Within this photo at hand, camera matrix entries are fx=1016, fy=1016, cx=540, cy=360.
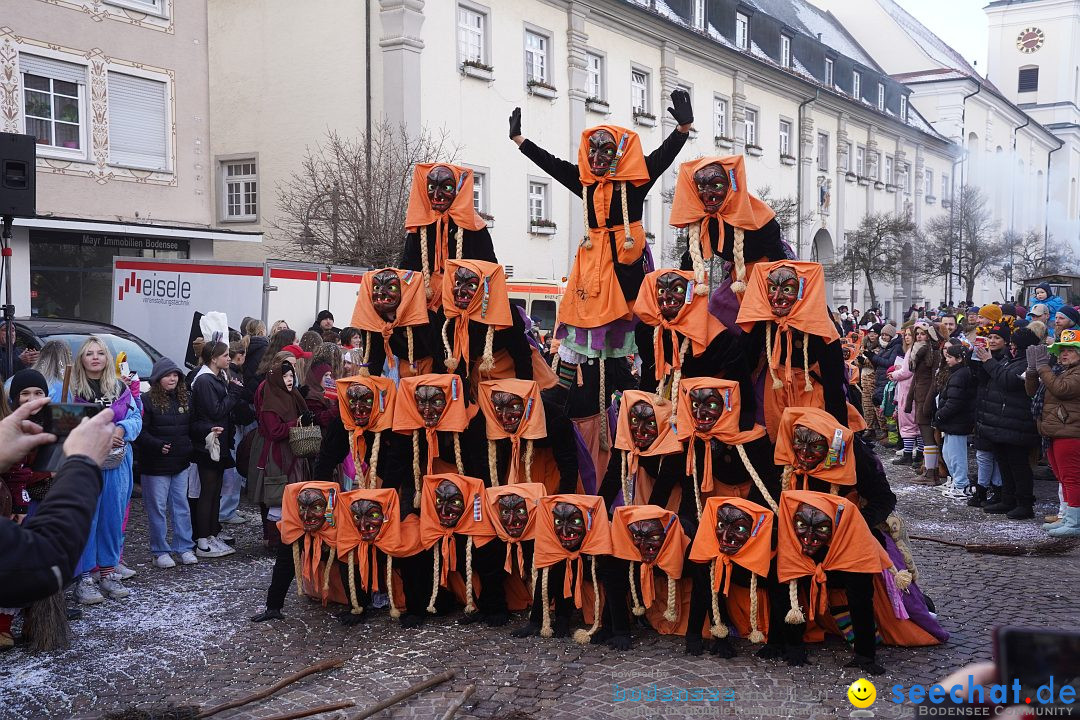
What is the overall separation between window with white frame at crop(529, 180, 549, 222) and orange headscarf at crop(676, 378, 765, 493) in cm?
1841

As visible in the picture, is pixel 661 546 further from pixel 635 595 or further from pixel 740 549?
pixel 740 549

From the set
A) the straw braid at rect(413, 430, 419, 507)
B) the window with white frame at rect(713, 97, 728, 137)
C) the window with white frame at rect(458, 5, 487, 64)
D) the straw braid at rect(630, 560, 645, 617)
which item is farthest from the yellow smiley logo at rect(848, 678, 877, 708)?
the window with white frame at rect(713, 97, 728, 137)

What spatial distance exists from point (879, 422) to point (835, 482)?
1064 cm

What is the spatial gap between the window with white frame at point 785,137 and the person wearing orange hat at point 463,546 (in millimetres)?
31866

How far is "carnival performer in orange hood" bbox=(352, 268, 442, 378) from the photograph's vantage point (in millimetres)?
6809

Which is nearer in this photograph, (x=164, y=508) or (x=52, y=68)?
(x=164, y=508)

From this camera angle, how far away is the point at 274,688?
209 inches

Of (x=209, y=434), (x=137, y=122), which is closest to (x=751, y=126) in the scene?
(x=137, y=122)

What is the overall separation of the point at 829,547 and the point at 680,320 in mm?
1628

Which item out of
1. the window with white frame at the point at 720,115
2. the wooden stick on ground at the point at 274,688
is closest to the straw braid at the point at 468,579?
the wooden stick on ground at the point at 274,688

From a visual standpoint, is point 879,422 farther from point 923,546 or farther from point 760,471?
point 760,471

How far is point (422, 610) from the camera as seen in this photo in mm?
6645

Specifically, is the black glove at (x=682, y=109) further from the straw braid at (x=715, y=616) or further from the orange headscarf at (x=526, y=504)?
the straw braid at (x=715, y=616)

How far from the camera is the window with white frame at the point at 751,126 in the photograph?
33.7 m
